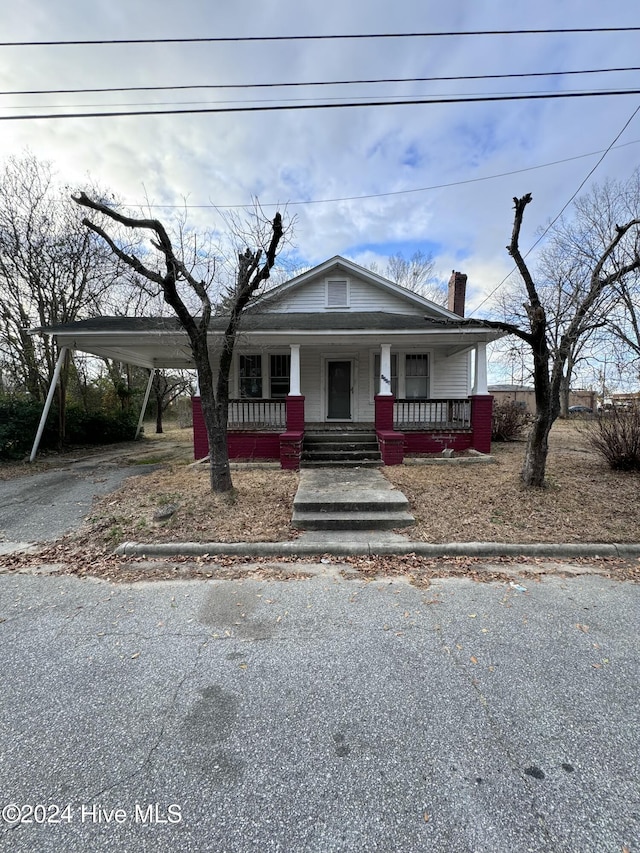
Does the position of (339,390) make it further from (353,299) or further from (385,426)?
(353,299)

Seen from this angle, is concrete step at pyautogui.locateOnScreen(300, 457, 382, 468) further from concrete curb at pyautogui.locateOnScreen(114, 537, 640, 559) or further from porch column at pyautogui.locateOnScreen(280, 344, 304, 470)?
concrete curb at pyautogui.locateOnScreen(114, 537, 640, 559)

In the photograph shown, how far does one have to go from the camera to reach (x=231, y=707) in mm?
2096

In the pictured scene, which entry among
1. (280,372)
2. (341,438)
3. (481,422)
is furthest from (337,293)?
(481,422)

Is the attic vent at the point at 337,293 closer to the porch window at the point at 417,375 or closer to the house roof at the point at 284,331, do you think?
the house roof at the point at 284,331

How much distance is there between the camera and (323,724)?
1.98 meters

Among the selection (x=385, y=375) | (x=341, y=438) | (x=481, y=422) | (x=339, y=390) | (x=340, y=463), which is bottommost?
(x=340, y=463)

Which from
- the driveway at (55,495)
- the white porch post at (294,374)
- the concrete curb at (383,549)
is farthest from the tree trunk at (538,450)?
the driveway at (55,495)

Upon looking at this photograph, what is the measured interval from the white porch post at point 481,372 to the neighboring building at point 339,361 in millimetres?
25

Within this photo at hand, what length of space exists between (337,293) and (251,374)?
3.68 meters

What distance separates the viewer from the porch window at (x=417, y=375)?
11.3m

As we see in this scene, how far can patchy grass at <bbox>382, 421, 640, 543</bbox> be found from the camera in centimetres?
450

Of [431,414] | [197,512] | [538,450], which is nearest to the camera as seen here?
[197,512]

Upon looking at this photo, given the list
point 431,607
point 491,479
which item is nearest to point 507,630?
point 431,607

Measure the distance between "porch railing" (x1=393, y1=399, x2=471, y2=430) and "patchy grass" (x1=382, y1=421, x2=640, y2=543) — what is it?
1.73 metres
